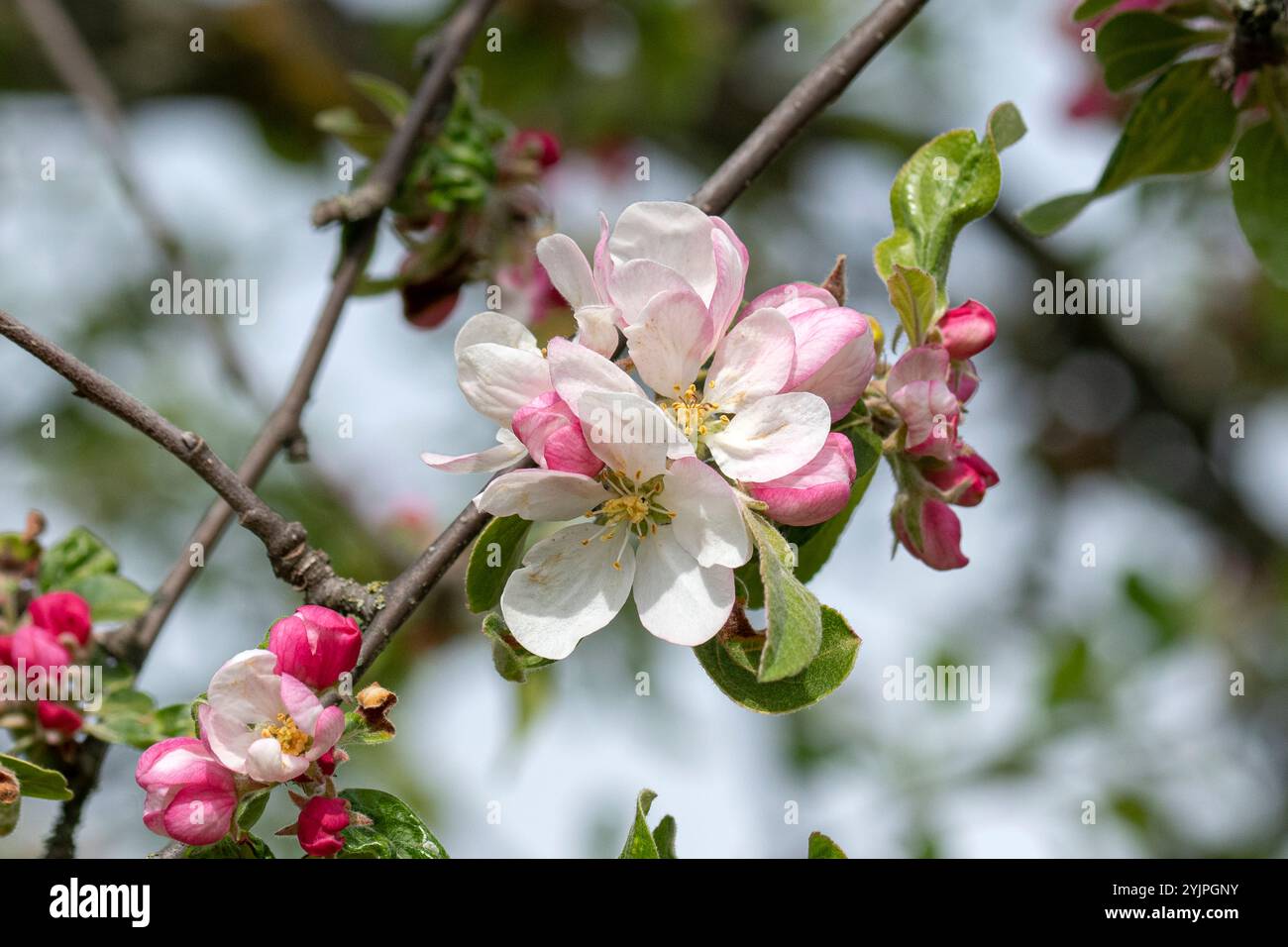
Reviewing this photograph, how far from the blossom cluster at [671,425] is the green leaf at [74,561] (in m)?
0.78

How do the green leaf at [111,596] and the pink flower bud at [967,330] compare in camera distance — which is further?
the green leaf at [111,596]

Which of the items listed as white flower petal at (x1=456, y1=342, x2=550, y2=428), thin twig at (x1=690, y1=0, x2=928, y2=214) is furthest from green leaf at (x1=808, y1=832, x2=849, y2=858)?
thin twig at (x1=690, y1=0, x2=928, y2=214)

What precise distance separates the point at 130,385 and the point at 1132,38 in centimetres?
317

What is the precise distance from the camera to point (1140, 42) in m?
1.54

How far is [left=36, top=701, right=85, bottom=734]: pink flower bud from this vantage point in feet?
4.47

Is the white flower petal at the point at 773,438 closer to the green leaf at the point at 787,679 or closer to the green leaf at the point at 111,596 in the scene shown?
the green leaf at the point at 787,679

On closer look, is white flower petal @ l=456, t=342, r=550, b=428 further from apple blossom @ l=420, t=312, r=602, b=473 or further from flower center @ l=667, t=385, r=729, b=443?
flower center @ l=667, t=385, r=729, b=443

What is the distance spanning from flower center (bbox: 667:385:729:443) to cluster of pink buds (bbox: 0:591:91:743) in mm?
825

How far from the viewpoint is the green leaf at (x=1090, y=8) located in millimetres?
1493

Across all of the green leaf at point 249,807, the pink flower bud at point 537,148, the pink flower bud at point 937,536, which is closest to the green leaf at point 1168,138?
the pink flower bud at point 937,536
